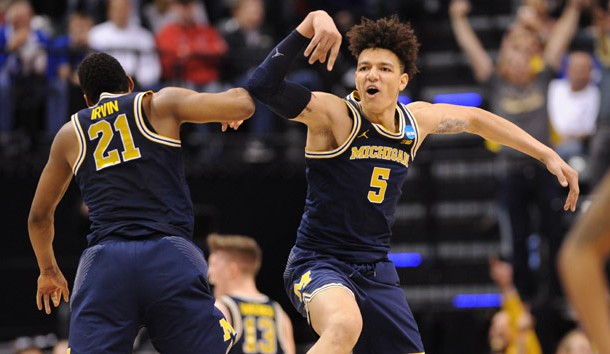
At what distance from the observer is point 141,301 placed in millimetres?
6113

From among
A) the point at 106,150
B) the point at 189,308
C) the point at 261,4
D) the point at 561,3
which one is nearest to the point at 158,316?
the point at 189,308

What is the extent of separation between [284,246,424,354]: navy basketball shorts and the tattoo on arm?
3.83 ft

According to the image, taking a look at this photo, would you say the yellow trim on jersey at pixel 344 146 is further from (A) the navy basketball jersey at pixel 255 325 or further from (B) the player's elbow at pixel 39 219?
(A) the navy basketball jersey at pixel 255 325

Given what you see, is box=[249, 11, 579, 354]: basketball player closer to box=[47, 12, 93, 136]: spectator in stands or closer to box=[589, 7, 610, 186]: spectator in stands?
box=[589, 7, 610, 186]: spectator in stands

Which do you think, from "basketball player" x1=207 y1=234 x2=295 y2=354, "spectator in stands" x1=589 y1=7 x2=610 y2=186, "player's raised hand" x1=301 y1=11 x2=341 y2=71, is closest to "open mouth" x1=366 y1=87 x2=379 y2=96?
"player's raised hand" x1=301 y1=11 x2=341 y2=71

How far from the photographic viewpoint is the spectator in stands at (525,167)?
39.8 feet

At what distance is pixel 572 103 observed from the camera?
13562mm

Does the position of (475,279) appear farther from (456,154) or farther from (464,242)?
(456,154)

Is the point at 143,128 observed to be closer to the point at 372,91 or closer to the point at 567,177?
the point at 372,91

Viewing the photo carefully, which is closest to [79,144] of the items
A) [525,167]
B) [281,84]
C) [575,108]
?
[281,84]

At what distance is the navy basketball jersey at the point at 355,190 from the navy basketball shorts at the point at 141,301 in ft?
3.46

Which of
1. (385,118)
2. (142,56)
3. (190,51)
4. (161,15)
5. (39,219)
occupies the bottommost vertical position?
(39,219)

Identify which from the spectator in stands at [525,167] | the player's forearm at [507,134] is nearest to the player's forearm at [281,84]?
the player's forearm at [507,134]

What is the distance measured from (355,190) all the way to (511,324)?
504 cm
